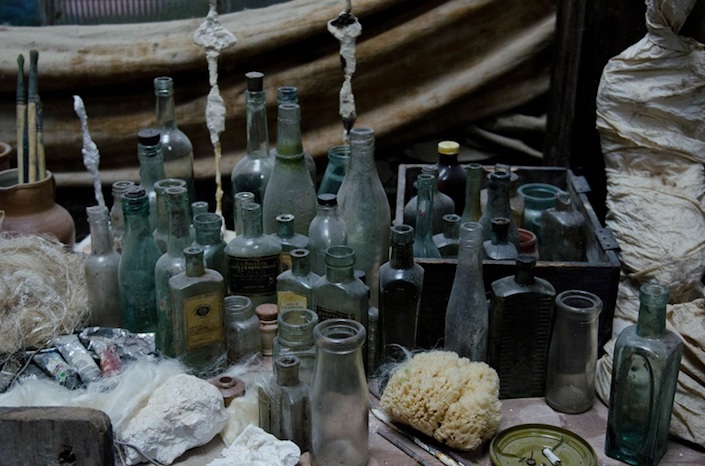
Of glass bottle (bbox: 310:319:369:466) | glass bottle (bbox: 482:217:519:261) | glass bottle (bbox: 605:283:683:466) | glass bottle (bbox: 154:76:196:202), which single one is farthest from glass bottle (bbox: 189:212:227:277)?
glass bottle (bbox: 605:283:683:466)

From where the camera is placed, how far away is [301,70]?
104 inches

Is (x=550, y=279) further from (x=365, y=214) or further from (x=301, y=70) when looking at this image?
(x=301, y=70)

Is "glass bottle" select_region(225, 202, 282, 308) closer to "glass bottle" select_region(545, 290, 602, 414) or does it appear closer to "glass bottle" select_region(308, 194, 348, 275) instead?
"glass bottle" select_region(308, 194, 348, 275)

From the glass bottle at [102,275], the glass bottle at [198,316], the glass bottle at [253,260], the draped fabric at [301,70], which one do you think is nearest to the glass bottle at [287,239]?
the glass bottle at [253,260]

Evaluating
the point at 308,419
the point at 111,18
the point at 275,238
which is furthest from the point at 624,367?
the point at 111,18

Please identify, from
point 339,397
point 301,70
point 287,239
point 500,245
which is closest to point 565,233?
point 500,245

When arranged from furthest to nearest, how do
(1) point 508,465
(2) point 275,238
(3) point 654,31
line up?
(3) point 654,31
(2) point 275,238
(1) point 508,465

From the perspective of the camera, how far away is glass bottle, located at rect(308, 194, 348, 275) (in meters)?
1.68

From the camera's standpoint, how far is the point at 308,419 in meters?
1.45

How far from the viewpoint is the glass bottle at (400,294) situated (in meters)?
1.58

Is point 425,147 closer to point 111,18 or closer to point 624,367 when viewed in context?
point 111,18

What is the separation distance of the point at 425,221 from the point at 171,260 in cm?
50

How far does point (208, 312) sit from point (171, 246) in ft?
0.48

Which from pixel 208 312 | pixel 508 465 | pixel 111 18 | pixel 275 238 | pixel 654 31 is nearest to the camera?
pixel 508 465
